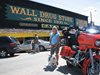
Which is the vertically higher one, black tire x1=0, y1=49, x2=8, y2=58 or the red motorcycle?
the red motorcycle

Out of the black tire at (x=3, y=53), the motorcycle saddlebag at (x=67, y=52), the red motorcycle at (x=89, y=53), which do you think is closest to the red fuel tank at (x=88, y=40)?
the red motorcycle at (x=89, y=53)

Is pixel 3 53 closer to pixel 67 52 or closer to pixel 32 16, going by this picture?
pixel 67 52

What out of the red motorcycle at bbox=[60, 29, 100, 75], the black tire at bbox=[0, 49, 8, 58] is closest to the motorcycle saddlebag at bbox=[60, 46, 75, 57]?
the red motorcycle at bbox=[60, 29, 100, 75]

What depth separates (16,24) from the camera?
35.9 m

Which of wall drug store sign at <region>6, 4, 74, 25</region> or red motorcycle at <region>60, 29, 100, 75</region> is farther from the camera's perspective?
wall drug store sign at <region>6, 4, 74, 25</region>

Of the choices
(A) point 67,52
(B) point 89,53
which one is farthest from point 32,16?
(B) point 89,53

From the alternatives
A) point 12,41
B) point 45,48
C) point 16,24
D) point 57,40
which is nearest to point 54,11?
point 16,24

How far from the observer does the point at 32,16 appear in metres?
39.4

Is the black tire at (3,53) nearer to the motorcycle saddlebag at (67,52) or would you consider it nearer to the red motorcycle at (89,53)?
the motorcycle saddlebag at (67,52)

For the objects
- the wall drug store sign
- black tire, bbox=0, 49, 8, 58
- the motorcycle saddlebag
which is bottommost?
black tire, bbox=0, 49, 8, 58

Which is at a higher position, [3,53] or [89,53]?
[89,53]

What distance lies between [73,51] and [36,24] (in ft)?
104

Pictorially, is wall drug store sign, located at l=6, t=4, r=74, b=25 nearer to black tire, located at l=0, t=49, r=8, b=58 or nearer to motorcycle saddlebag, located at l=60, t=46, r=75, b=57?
black tire, located at l=0, t=49, r=8, b=58

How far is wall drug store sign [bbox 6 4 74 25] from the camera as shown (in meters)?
34.3
